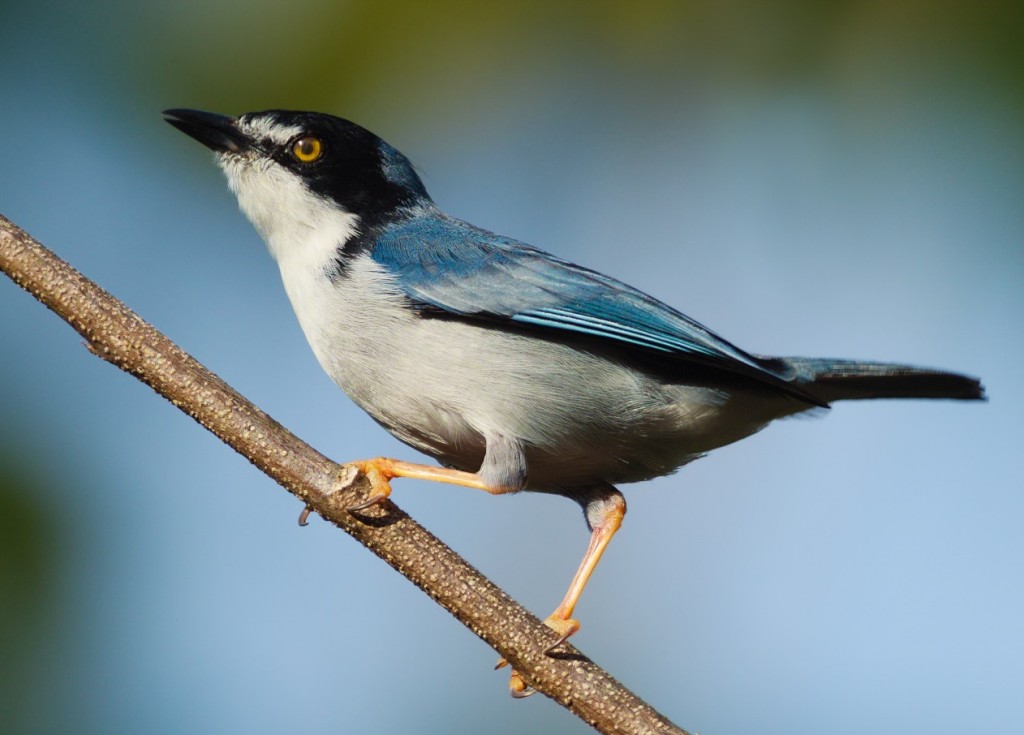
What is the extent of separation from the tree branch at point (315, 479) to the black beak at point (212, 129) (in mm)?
1576

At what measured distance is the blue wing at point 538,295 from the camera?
14.8 ft

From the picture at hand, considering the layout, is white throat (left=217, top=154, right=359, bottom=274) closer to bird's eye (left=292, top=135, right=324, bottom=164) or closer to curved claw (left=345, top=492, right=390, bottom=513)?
bird's eye (left=292, top=135, right=324, bottom=164)

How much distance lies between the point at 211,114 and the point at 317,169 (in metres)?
0.59

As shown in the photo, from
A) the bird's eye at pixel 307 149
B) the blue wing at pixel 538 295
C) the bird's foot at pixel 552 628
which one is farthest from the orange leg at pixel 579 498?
the bird's eye at pixel 307 149

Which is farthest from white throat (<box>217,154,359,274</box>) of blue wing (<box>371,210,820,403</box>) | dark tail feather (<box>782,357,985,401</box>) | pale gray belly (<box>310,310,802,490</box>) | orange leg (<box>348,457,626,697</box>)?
dark tail feather (<box>782,357,985,401</box>)

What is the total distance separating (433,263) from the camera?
4.65 m

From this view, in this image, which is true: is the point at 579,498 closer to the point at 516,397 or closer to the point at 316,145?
the point at 516,397

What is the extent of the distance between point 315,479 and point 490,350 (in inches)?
45.7

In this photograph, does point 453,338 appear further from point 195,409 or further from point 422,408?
point 195,409

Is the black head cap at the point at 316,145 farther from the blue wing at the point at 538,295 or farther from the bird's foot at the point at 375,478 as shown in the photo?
the bird's foot at the point at 375,478

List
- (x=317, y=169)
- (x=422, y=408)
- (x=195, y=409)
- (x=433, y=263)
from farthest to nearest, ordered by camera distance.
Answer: (x=317, y=169) < (x=433, y=263) < (x=422, y=408) < (x=195, y=409)

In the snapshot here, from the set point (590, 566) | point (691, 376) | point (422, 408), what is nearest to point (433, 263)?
point (422, 408)

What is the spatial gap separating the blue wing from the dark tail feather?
14 centimetres

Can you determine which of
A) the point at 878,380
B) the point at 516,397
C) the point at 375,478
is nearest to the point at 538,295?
the point at 516,397
